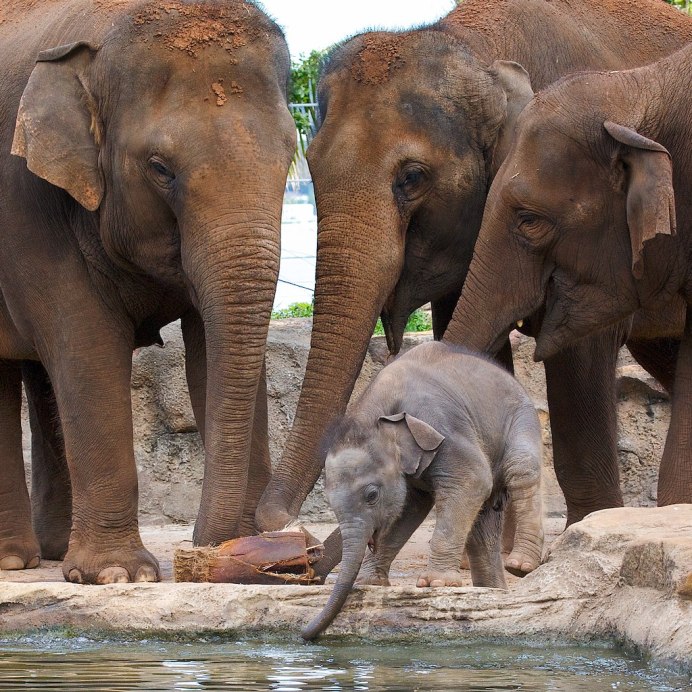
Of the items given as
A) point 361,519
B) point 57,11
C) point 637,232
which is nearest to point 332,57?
point 57,11

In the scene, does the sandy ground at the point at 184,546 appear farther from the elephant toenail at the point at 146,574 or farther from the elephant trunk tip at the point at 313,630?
the elephant trunk tip at the point at 313,630

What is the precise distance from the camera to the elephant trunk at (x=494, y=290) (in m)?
7.27

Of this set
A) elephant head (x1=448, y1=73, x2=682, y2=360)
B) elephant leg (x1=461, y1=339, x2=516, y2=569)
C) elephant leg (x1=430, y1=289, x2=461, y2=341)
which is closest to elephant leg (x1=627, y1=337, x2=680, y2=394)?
elephant leg (x1=461, y1=339, x2=516, y2=569)

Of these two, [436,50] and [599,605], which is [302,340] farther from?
[599,605]

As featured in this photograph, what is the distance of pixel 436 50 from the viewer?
786 centimetres

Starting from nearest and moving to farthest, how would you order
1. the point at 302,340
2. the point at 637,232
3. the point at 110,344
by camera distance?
the point at 637,232 < the point at 110,344 < the point at 302,340

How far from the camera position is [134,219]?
A: 23.6ft

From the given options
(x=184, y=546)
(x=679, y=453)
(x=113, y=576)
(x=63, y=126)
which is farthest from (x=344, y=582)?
(x=184, y=546)

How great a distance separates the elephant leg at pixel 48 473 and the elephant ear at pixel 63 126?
1.59 m

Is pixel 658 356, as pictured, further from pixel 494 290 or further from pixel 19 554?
pixel 19 554

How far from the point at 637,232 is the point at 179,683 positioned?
2.60m

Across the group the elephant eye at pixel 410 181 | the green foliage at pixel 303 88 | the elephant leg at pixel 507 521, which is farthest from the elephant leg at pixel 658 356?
the green foliage at pixel 303 88

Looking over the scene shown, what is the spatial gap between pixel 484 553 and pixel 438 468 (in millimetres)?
457

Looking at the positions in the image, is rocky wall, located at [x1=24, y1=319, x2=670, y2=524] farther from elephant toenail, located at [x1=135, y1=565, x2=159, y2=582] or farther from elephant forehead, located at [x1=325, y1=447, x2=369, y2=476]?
elephant forehead, located at [x1=325, y1=447, x2=369, y2=476]
